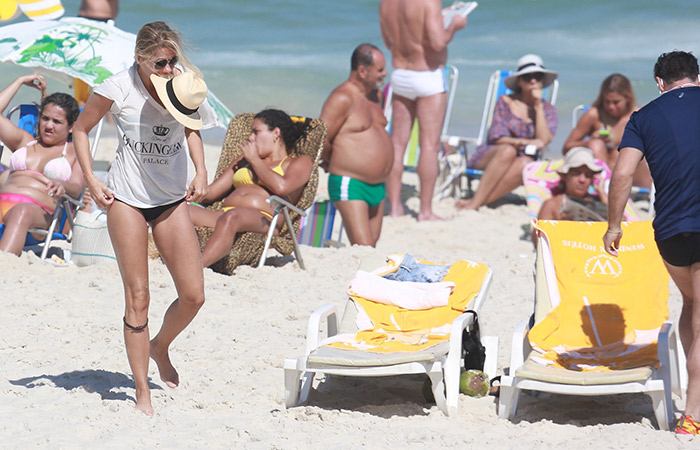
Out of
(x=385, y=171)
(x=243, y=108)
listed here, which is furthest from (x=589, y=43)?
(x=385, y=171)

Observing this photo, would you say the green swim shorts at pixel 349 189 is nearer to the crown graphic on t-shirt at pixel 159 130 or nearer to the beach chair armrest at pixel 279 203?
the beach chair armrest at pixel 279 203

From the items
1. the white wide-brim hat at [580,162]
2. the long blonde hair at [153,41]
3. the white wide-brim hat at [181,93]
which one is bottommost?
the white wide-brim hat at [580,162]

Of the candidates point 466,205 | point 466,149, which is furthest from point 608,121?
point 466,149

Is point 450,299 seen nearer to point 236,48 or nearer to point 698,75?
point 698,75

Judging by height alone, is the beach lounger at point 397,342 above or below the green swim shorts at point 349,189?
below

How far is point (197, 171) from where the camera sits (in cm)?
353

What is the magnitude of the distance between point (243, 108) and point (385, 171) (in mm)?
Result: 12116

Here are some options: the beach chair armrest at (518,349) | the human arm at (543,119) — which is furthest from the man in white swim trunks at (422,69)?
the beach chair armrest at (518,349)

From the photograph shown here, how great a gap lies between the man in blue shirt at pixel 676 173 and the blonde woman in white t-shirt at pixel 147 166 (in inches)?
65.1

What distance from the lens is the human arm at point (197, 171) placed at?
3.51 metres

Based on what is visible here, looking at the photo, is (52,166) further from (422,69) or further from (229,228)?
(422,69)

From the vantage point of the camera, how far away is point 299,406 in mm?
3820

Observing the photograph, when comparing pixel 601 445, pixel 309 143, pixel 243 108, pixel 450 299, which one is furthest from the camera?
pixel 243 108

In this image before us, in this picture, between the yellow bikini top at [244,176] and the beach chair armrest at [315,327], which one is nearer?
the beach chair armrest at [315,327]
